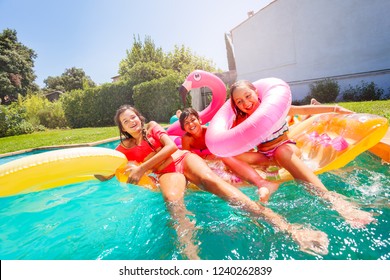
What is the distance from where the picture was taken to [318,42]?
13930 mm

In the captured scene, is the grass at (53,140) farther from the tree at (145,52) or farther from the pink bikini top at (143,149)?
the tree at (145,52)

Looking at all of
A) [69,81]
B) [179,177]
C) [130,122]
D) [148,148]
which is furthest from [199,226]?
[69,81]

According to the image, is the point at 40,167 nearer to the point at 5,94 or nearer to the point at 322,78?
the point at 322,78

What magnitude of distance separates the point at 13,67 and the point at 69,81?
23.4 metres

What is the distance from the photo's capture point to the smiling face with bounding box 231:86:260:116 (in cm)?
284

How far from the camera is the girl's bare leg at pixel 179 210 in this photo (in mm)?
1854

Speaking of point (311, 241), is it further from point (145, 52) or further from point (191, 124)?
point (145, 52)

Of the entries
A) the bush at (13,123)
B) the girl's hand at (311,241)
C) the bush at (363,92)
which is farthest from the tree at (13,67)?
the girl's hand at (311,241)

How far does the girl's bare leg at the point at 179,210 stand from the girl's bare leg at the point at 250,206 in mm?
179

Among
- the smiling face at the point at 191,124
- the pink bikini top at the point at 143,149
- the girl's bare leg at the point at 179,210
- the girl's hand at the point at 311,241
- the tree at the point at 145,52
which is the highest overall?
the tree at the point at 145,52

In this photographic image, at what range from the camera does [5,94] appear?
3238cm

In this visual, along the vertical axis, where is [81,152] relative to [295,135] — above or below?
above
